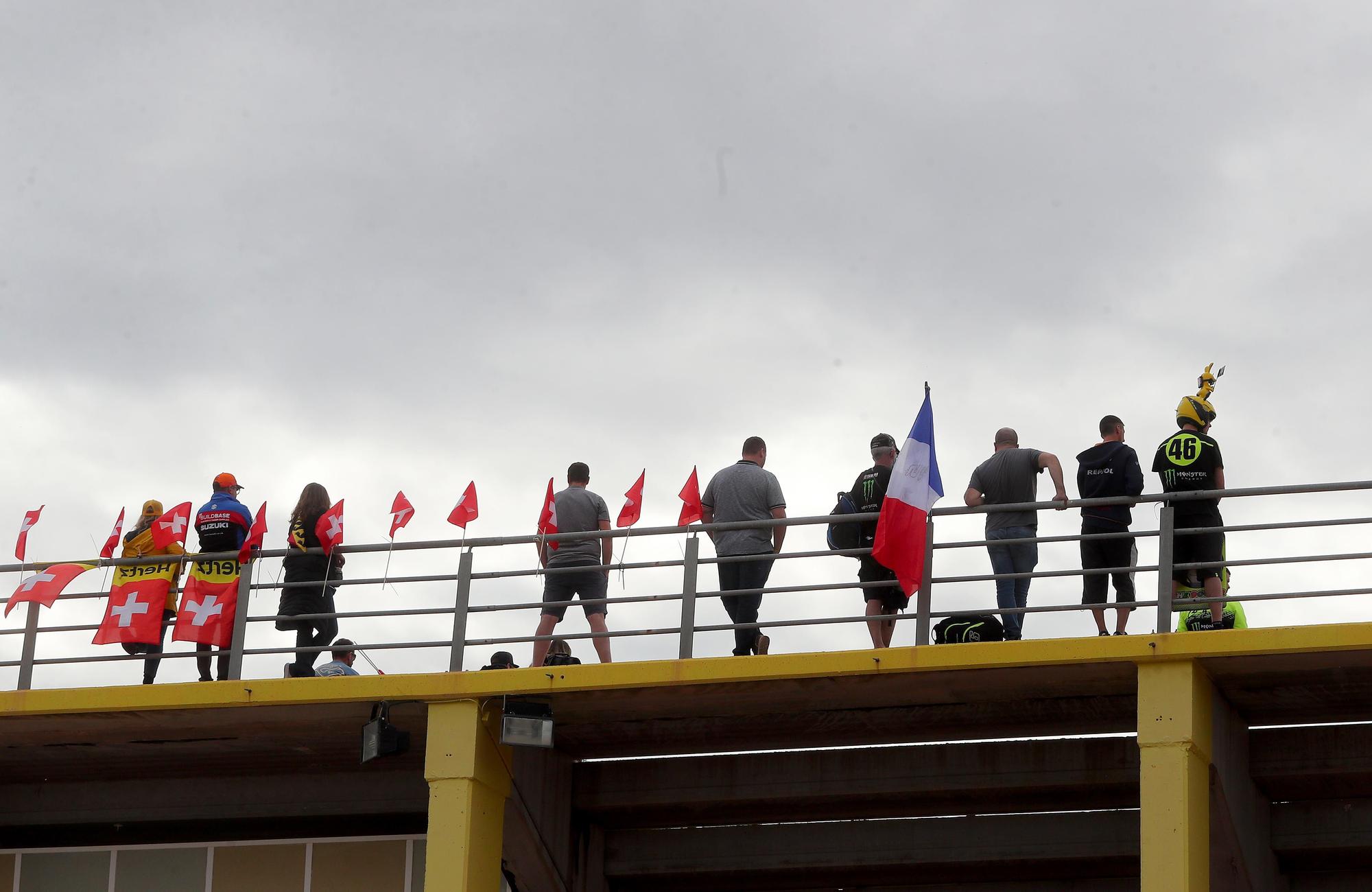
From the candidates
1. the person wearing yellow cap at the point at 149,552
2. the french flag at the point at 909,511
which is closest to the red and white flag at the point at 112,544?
the person wearing yellow cap at the point at 149,552

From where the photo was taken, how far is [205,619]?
1391cm

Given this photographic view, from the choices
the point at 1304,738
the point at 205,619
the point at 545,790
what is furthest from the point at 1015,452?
the point at 205,619

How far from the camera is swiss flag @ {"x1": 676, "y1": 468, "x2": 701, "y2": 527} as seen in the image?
1355cm

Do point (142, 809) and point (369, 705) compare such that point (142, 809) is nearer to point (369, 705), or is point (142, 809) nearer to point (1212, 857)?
point (369, 705)

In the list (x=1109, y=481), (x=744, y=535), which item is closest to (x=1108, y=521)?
(x=1109, y=481)

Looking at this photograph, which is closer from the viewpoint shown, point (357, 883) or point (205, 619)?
point (205, 619)

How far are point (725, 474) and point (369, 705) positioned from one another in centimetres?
319

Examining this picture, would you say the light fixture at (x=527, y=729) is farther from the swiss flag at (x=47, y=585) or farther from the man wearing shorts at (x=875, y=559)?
the swiss flag at (x=47, y=585)

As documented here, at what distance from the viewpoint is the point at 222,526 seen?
46.6 ft

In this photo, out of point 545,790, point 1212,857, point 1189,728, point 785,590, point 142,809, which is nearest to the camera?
point 1189,728

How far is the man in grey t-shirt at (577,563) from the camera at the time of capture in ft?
44.2

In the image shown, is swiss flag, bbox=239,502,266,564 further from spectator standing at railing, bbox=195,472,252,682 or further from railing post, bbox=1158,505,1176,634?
railing post, bbox=1158,505,1176,634

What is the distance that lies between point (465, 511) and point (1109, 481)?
484 cm

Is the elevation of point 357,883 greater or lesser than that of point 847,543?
lesser
